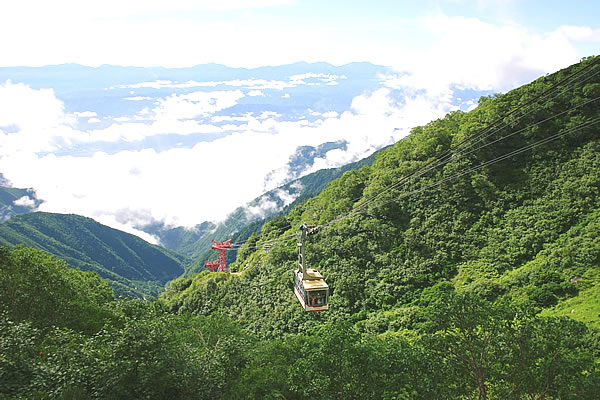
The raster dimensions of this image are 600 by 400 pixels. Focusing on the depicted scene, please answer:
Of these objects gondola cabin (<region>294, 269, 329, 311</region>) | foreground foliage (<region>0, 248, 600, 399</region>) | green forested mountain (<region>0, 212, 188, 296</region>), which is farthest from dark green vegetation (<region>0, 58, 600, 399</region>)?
green forested mountain (<region>0, 212, 188, 296</region>)

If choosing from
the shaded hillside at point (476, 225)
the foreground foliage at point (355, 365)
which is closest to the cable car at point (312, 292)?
the foreground foliage at point (355, 365)

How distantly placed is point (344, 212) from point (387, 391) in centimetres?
4344

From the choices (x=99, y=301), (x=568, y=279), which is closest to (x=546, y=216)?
(x=568, y=279)

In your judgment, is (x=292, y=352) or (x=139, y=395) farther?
(x=292, y=352)

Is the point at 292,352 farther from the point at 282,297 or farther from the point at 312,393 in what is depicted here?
the point at 282,297

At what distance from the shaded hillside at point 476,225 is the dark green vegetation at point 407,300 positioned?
17 centimetres

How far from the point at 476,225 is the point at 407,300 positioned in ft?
37.2

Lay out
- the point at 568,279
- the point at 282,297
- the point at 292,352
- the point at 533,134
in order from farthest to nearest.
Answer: the point at 282,297, the point at 533,134, the point at 568,279, the point at 292,352

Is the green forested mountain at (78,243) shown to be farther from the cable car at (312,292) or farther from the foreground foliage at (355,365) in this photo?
the foreground foliage at (355,365)

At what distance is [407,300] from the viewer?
127ft

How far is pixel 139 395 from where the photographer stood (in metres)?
14.7

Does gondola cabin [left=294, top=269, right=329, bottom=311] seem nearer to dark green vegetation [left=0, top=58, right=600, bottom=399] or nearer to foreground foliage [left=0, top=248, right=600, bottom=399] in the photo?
dark green vegetation [left=0, top=58, right=600, bottom=399]

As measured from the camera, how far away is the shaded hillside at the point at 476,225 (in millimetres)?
33219

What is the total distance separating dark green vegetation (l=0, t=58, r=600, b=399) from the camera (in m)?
14.4
